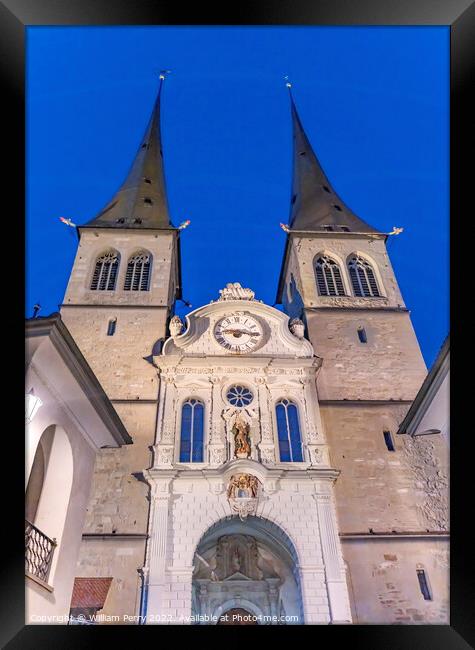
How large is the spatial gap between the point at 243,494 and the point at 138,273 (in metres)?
7.50

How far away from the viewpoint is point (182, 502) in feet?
31.6

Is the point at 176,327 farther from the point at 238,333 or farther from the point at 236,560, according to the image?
the point at 236,560

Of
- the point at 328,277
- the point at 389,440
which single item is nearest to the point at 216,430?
the point at 389,440

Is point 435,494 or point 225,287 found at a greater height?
point 225,287

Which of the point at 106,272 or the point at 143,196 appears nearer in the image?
the point at 106,272

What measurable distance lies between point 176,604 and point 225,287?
7.31m

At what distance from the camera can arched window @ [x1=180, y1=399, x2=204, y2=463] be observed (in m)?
10.4

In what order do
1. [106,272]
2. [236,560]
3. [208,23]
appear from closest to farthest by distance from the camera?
[208,23], [236,560], [106,272]

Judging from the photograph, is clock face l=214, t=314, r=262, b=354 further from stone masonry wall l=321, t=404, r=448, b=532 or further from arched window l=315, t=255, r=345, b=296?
arched window l=315, t=255, r=345, b=296

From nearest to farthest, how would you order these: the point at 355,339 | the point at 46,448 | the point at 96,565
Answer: the point at 46,448
the point at 96,565
the point at 355,339

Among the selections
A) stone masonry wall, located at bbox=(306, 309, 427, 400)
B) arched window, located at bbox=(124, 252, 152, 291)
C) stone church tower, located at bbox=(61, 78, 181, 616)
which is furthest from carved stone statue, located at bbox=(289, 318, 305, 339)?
arched window, located at bbox=(124, 252, 152, 291)

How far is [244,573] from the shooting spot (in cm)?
992
